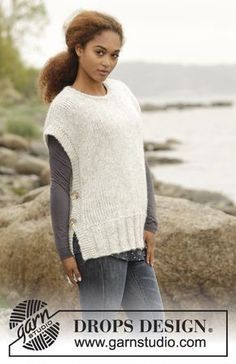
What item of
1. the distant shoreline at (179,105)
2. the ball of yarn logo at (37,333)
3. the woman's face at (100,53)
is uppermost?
the distant shoreline at (179,105)

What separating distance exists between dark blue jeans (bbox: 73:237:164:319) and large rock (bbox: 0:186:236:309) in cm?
163

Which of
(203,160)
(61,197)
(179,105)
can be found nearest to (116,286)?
(61,197)

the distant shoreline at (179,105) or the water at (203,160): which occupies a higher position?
the distant shoreline at (179,105)

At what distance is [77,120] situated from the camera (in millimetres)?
2830

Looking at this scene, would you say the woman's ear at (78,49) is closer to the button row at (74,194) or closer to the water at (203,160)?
the button row at (74,194)

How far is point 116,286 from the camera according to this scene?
2850 millimetres

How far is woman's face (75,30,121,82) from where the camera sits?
2.80 metres

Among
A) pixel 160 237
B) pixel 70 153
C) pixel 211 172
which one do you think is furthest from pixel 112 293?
pixel 211 172

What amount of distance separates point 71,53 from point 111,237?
72 centimetres

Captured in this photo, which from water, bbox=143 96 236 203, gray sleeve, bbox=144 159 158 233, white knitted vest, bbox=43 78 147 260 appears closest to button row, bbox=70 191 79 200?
white knitted vest, bbox=43 78 147 260

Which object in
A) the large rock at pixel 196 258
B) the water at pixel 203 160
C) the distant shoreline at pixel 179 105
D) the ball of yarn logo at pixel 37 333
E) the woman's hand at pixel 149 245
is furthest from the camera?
the distant shoreline at pixel 179 105

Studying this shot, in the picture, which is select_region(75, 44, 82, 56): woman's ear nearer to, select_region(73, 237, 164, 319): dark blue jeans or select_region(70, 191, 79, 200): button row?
select_region(70, 191, 79, 200): button row

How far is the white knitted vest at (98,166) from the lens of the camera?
281 cm

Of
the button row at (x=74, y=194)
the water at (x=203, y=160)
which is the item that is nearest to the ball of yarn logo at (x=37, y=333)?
the button row at (x=74, y=194)
